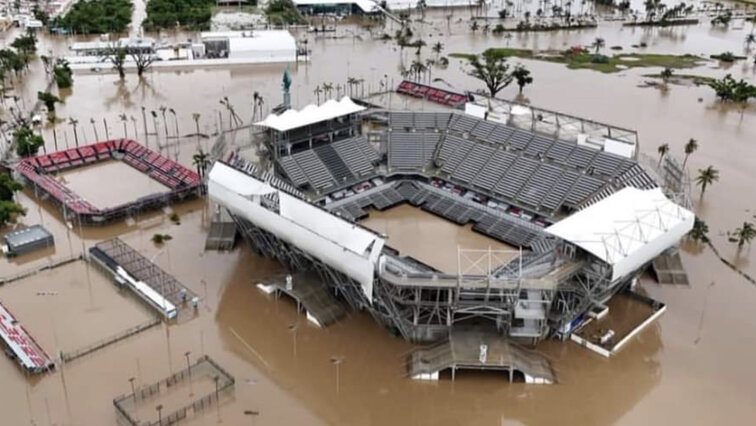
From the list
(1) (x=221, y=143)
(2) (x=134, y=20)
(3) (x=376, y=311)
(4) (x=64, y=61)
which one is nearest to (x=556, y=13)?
(2) (x=134, y=20)

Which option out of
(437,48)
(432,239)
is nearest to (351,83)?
(437,48)

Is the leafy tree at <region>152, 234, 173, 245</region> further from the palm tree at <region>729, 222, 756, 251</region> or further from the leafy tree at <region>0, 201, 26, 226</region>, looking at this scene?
the palm tree at <region>729, 222, 756, 251</region>

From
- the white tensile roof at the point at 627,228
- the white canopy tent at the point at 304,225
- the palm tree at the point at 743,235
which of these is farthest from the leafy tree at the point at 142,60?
the palm tree at the point at 743,235

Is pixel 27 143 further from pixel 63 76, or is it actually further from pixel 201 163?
pixel 63 76

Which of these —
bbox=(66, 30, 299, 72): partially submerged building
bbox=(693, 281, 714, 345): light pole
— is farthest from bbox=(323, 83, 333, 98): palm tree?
bbox=(693, 281, 714, 345): light pole

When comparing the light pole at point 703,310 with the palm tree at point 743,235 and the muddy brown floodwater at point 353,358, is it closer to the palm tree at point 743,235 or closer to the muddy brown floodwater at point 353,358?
the muddy brown floodwater at point 353,358

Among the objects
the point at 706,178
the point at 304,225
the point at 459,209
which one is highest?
the point at 304,225
